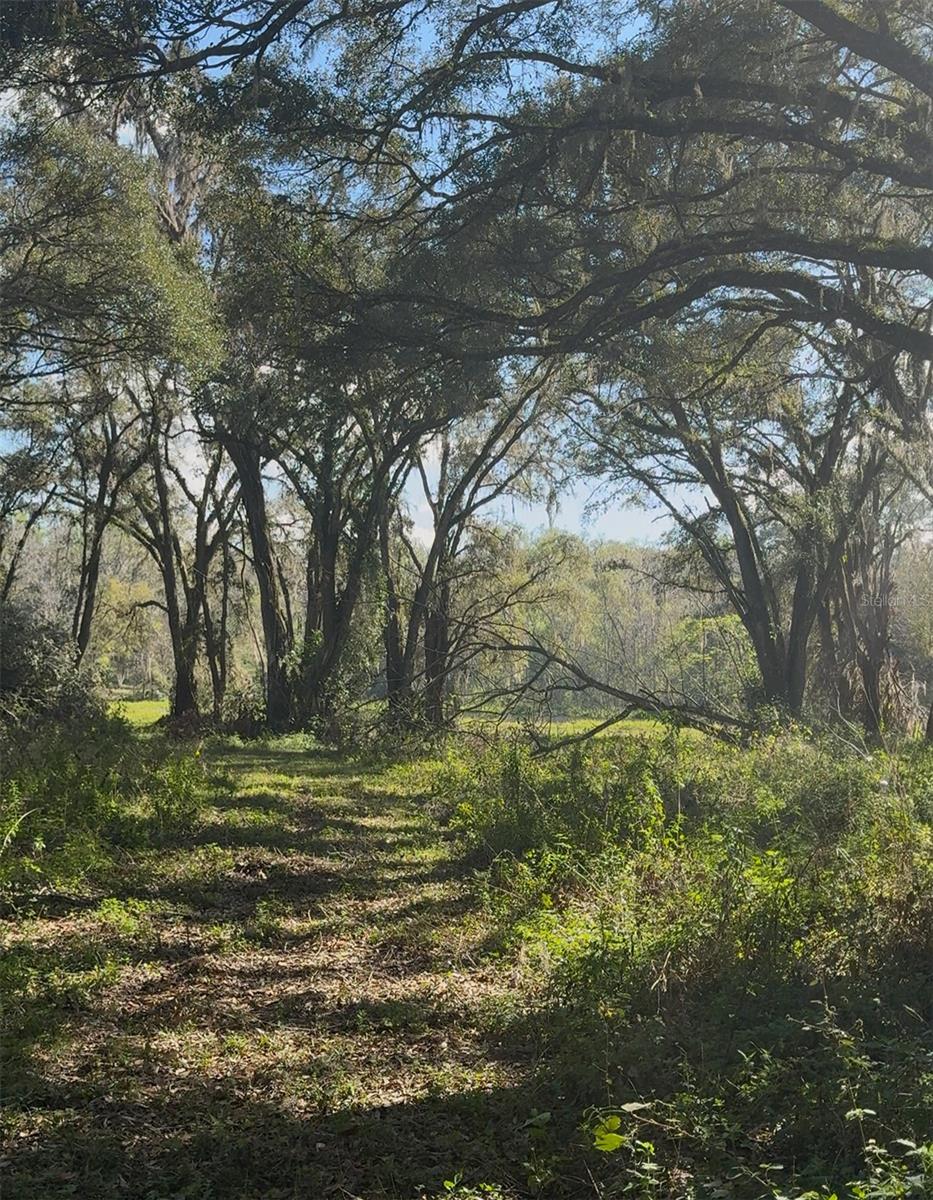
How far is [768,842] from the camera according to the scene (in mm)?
7871

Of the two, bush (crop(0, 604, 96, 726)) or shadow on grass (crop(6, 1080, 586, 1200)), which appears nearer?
shadow on grass (crop(6, 1080, 586, 1200))

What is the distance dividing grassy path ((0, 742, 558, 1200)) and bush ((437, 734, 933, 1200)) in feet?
1.28

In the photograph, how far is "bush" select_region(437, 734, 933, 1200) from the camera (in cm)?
347

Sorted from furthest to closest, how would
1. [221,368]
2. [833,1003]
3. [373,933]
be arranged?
[221,368] → [373,933] → [833,1003]

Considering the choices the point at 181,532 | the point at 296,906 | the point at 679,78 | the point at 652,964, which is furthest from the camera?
the point at 181,532

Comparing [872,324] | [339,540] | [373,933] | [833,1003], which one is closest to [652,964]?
[833,1003]

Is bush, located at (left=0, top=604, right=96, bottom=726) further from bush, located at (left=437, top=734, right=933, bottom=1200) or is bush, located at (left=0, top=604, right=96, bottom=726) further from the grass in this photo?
bush, located at (left=437, top=734, right=933, bottom=1200)

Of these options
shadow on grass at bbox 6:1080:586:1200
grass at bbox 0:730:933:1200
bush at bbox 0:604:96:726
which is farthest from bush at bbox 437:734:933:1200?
bush at bbox 0:604:96:726

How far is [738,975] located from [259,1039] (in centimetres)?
222

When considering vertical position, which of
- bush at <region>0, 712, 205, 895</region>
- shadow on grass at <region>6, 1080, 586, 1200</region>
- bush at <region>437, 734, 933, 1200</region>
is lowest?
shadow on grass at <region>6, 1080, 586, 1200</region>

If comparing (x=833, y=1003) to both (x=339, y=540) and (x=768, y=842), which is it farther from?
(x=339, y=540)

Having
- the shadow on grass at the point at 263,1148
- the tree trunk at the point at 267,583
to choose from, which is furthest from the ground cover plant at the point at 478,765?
the tree trunk at the point at 267,583

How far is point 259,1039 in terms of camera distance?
459cm

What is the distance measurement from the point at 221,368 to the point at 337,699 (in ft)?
26.6
